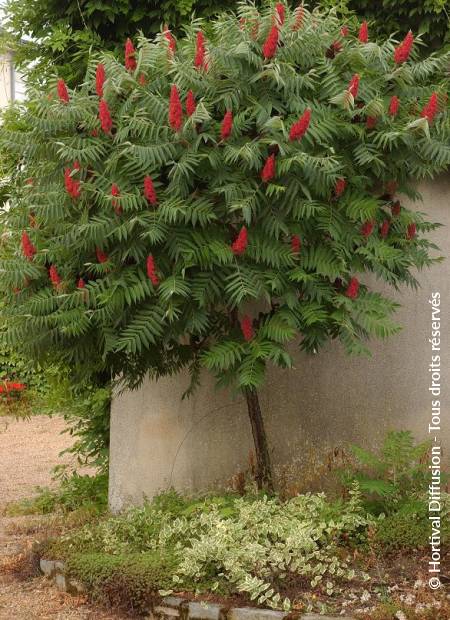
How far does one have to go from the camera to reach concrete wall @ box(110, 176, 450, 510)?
7.70m

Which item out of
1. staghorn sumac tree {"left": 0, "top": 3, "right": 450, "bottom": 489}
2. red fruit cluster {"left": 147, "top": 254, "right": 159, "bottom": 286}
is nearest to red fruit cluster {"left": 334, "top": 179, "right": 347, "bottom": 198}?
staghorn sumac tree {"left": 0, "top": 3, "right": 450, "bottom": 489}

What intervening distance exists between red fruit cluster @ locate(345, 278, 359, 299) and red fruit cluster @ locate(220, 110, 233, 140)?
4.55 feet

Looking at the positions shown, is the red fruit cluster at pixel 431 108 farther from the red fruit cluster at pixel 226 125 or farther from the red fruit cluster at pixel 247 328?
the red fruit cluster at pixel 247 328

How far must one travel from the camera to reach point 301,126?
227 inches

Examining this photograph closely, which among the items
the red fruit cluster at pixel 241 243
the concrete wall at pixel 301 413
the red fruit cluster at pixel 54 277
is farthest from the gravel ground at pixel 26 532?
the red fruit cluster at pixel 241 243

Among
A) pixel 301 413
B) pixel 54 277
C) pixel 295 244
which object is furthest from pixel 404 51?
pixel 301 413

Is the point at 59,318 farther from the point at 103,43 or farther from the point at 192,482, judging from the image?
the point at 103,43

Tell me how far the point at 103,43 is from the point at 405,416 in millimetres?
4547

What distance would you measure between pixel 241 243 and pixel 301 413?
2467 mm

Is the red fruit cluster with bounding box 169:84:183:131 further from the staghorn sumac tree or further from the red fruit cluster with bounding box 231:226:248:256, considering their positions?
the red fruit cluster with bounding box 231:226:248:256

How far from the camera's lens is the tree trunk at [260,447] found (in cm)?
736

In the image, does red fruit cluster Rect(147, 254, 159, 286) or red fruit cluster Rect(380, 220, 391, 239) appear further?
red fruit cluster Rect(380, 220, 391, 239)

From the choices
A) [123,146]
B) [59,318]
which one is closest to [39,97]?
[123,146]

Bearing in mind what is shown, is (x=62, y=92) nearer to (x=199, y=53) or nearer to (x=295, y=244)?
(x=199, y=53)
